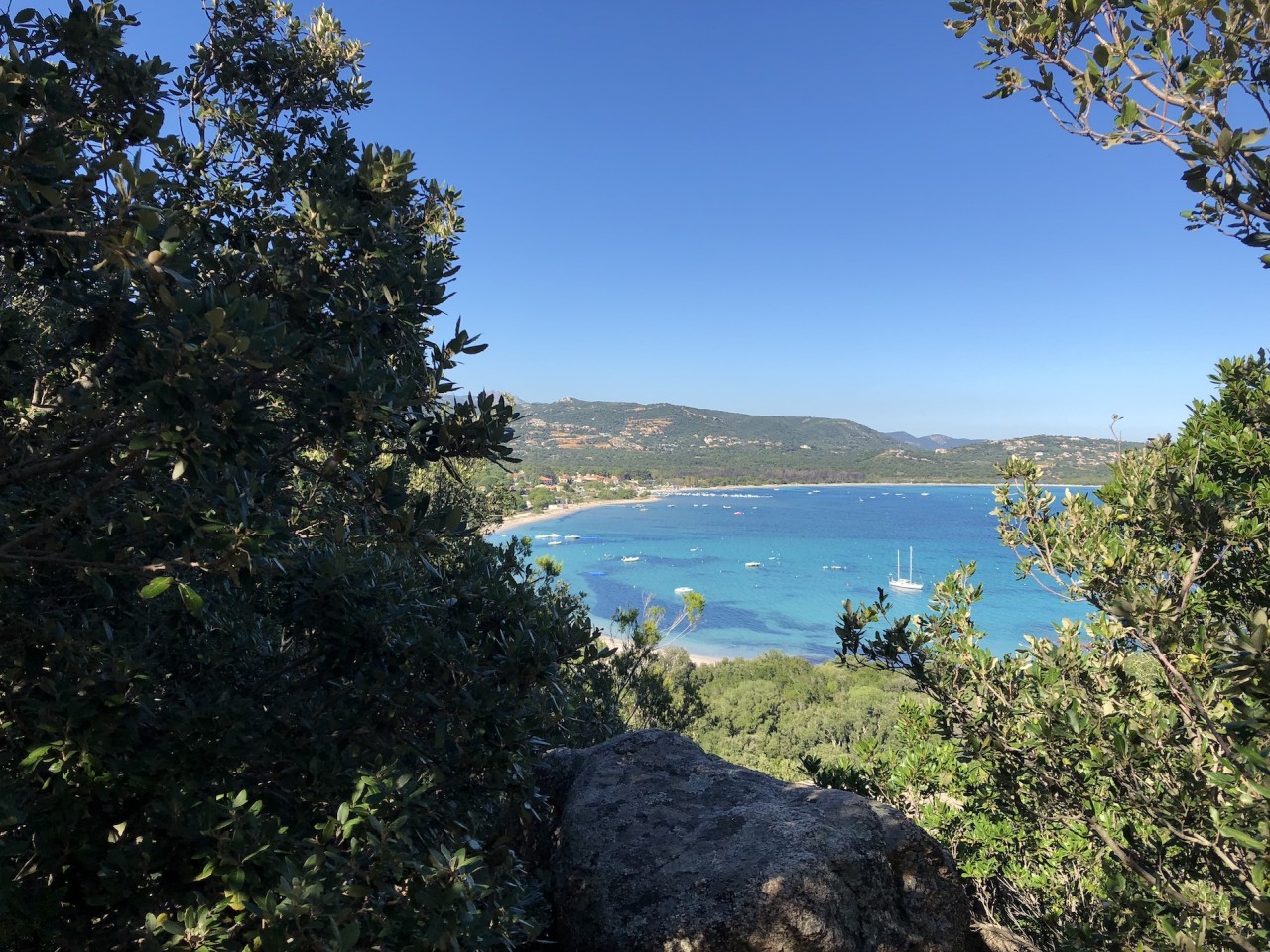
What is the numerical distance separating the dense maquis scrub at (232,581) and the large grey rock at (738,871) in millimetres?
1083

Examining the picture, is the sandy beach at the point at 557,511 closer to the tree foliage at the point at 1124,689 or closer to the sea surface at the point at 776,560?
the sea surface at the point at 776,560

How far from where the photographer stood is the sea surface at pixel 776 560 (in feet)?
215

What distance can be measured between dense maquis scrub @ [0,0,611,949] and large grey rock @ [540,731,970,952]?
108 cm

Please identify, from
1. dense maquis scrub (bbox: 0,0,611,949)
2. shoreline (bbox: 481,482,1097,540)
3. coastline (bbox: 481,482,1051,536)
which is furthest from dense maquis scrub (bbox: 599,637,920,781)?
shoreline (bbox: 481,482,1097,540)

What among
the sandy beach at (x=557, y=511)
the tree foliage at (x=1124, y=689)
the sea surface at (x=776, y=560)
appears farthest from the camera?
the sandy beach at (x=557, y=511)

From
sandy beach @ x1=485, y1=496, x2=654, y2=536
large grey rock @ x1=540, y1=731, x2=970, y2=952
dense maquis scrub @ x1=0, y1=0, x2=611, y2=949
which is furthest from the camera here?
sandy beach @ x1=485, y1=496, x2=654, y2=536

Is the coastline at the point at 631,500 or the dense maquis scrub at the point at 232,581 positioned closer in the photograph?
the dense maquis scrub at the point at 232,581

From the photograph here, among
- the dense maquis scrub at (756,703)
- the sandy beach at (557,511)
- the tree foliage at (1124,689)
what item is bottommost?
the sandy beach at (557,511)

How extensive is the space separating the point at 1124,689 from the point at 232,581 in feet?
17.9

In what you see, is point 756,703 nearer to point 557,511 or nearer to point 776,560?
point 776,560

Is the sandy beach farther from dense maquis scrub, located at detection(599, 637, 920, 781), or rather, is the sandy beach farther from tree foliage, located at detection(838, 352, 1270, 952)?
tree foliage, located at detection(838, 352, 1270, 952)

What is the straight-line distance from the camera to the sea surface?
2576 inches

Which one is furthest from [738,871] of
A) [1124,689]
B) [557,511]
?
[557,511]

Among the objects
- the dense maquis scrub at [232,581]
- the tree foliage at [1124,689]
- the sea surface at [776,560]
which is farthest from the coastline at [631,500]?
the dense maquis scrub at [232,581]
